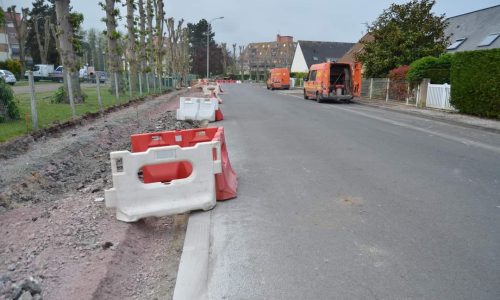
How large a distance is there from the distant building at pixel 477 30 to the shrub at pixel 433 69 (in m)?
7.52

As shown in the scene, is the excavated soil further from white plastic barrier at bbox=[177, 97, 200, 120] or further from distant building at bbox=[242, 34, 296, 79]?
distant building at bbox=[242, 34, 296, 79]

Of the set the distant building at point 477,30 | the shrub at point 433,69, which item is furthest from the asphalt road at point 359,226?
the distant building at point 477,30

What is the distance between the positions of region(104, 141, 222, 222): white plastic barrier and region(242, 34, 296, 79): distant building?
97.3 m

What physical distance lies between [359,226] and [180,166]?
2.69 metres

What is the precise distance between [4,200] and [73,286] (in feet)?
9.07

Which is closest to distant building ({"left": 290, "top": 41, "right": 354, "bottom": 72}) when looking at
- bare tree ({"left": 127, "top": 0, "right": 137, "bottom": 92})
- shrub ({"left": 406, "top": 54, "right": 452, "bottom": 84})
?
bare tree ({"left": 127, "top": 0, "right": 137, "bottom": 92})

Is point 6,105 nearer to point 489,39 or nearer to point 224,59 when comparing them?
point 489,39

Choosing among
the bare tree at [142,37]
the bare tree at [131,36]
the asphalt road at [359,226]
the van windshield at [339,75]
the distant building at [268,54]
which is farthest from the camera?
the distant building at [268,54]

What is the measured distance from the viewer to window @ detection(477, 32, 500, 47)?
2664cm

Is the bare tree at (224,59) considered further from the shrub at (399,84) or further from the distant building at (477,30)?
the shrub at (399,84)

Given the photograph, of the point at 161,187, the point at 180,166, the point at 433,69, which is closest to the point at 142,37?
the point at 433,69

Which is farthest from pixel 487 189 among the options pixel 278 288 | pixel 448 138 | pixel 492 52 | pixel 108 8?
pixel 108 8

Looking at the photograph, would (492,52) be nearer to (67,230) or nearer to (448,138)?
(448,138)

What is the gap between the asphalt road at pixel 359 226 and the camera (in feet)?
10.9
